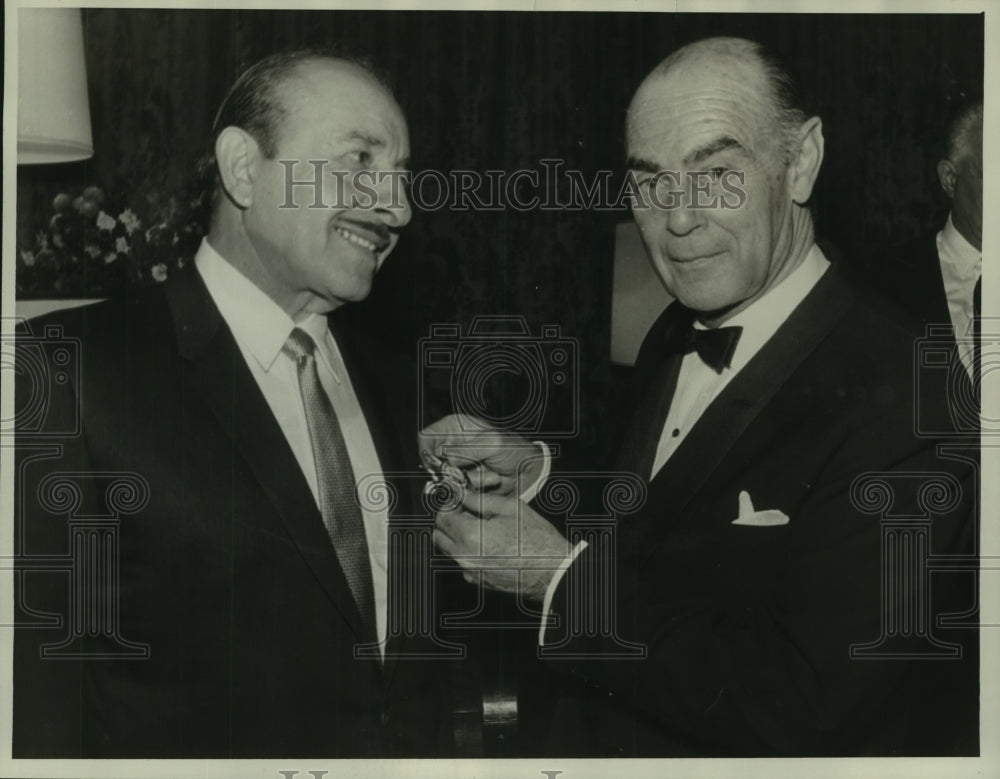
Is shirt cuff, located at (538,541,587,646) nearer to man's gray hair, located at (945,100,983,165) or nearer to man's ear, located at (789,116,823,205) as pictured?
man's ear, located at (789,116,823,205)

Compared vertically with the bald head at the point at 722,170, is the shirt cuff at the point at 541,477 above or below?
below

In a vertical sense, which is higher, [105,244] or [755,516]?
[105,244]

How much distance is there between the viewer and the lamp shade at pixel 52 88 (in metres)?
5.83

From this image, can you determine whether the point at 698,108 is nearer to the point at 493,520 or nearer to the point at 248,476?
the point at 493,520

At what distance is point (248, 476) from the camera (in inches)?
227

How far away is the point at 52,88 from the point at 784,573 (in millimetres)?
3443

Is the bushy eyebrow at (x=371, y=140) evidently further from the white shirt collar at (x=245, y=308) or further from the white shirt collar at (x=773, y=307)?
the white shirt collar at (x=773, y=307)

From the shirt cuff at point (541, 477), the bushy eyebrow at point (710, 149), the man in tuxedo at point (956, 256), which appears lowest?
the shirt cuff at point (541, 477)

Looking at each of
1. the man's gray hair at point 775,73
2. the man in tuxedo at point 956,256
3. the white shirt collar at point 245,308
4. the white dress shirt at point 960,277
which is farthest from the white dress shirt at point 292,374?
the white dress shirt at point 960,277

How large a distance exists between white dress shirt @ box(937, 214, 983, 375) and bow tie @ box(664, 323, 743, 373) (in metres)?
0.87

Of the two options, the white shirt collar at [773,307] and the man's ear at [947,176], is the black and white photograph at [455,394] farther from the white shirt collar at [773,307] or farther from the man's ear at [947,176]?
the man's ear at [947,176]

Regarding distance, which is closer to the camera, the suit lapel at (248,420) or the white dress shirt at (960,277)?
the suit lapel at (248,420)

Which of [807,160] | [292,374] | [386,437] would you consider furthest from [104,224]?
[807,160]

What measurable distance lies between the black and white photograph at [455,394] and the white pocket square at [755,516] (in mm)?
14
